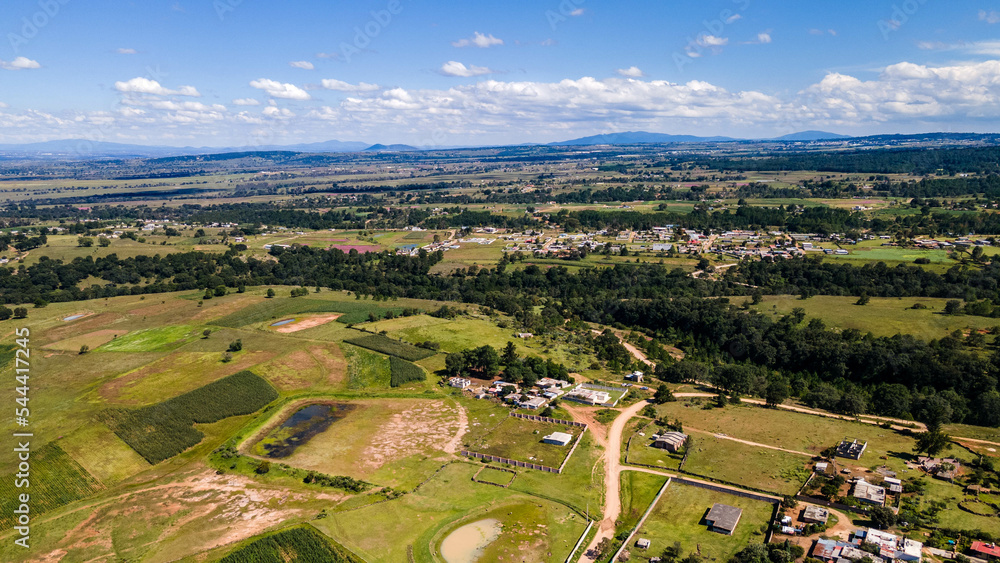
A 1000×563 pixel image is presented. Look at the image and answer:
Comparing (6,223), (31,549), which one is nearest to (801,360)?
(31,549)

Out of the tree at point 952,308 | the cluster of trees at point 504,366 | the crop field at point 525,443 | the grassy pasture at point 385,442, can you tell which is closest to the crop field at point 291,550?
the grassy pasture at point 385,442

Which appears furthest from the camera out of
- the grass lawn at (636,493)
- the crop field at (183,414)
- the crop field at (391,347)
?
the crop field at (391,347)

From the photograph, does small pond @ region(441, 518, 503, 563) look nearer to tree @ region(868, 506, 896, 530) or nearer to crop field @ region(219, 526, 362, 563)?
crop field @ region(219, 526, 362, 563)

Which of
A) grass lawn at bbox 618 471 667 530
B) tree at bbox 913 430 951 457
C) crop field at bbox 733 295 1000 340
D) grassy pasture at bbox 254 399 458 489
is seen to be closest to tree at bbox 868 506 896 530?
tree at bbox 913 430 951 457

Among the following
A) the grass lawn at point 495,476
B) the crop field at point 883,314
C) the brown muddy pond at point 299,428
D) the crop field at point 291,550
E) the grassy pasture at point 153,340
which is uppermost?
the grassy pasture at point 153,340

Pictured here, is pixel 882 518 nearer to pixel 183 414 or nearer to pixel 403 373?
pixel 403 373

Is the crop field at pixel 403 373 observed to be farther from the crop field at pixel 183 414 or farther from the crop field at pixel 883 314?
the crop field at pixel 883 314
